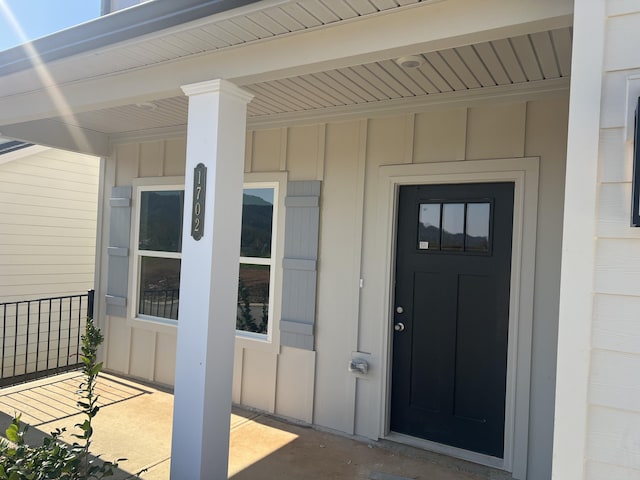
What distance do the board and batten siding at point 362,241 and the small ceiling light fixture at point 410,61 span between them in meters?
0.76

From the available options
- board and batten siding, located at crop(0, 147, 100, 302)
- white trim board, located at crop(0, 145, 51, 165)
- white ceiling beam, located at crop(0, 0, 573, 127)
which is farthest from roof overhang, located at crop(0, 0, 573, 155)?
board and batten siding, located at crop(0, 147, 100, 302)

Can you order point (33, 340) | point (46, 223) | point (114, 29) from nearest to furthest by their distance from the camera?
point (114, 29)
point (33, 340)
point (46, 223)

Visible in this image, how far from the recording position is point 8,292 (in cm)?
645

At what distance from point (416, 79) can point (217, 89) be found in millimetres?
1348

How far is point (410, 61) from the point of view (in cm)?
269

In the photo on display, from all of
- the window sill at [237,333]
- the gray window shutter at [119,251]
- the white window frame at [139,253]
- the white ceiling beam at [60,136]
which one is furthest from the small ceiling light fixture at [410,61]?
the white ceiling beam at [60,136]

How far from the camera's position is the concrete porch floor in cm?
310

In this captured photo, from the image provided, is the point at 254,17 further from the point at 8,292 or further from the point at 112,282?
the point at 8,292

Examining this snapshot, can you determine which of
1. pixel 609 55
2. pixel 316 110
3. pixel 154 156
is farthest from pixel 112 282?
pixel 609 55

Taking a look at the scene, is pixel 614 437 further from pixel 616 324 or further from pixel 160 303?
pixel 160 303

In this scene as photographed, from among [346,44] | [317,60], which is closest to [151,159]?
[317,60]

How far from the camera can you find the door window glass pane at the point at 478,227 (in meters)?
3.34

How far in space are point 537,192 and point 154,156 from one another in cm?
395

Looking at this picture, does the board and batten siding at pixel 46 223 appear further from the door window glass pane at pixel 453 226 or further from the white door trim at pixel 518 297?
the white door trim at pixel 518 297
